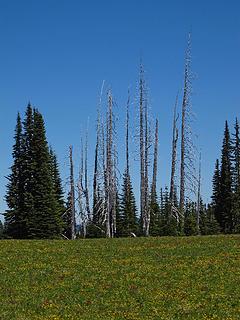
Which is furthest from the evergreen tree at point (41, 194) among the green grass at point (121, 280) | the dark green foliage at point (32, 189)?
A: the green grass at point (121, 280)

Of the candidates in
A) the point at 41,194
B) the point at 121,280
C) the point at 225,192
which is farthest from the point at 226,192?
the point at 121,280

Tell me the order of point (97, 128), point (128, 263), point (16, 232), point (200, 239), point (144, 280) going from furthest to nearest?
point (97, 128) < point (16, 232) < point (200, 239) < point (128, 263) < point (144, 280)

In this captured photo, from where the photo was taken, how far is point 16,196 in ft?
189

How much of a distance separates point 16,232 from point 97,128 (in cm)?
1520

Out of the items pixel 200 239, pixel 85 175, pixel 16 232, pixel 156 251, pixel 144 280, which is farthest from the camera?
pixel 85 175

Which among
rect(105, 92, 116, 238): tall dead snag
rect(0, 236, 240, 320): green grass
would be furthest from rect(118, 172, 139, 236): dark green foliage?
rect(0, 236, 240, 320): green grass

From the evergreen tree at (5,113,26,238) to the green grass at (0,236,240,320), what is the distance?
1998 cm

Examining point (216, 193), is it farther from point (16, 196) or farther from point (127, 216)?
point (16, 196)

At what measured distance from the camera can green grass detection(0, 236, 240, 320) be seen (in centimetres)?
1927

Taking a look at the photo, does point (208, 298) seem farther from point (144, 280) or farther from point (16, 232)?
point (16, 232)

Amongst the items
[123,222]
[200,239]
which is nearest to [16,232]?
[123,222]

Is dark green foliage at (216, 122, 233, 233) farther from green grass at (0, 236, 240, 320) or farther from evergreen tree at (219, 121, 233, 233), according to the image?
green grass at (0, 236, 240, 320)

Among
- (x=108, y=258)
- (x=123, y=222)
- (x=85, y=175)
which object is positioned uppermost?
(x=85, y=175)

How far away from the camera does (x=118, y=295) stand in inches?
852
